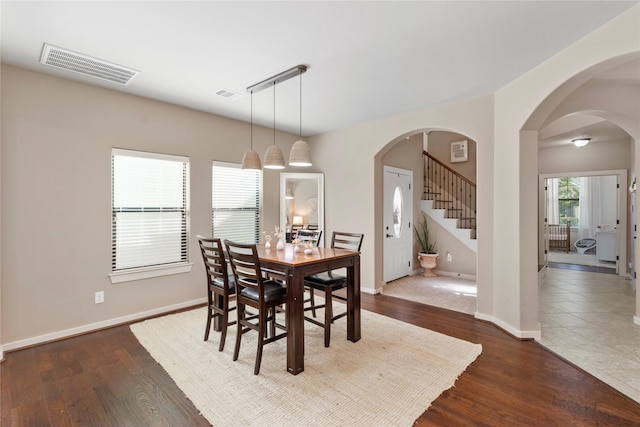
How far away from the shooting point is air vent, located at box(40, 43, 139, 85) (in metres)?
2.63

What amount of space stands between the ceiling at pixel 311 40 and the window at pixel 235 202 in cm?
129

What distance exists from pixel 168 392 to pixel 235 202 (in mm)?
2904

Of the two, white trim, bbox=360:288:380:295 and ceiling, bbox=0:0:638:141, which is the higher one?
ceiling, bbox=0:0:638:141

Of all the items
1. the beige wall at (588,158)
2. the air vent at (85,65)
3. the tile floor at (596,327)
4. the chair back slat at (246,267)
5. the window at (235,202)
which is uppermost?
the air vent at (85,65)

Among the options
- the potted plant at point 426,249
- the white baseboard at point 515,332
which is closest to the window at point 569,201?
the potted plant at point 426,249

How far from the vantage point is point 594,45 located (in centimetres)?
232

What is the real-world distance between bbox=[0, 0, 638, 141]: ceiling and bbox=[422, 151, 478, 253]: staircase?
122 inches

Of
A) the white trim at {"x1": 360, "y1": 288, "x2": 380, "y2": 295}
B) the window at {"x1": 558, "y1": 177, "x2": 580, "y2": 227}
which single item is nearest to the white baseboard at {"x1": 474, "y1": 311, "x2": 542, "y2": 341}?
the white trim at {"x1": 360, "y1": 288, "x2": 380, "y2": 295}

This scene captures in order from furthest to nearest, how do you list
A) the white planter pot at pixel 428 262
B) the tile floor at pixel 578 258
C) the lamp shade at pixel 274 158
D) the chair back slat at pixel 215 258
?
the tile floor at pixel 578 258, the white planter pot at pixel 428 262, the lamp shade at pixel 274 158, the chair back slat at pixel 215 258

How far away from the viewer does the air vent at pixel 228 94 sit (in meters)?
3.54

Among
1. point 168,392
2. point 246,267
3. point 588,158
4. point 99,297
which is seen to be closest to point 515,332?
point 246,267

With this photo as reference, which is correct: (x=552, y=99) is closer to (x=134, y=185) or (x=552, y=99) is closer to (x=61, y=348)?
(x=134, y=185)

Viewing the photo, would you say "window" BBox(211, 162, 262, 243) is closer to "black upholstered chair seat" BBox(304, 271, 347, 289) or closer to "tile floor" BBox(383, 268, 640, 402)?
"black upholstered chair seat" BBox(304, 271, 347, 289)

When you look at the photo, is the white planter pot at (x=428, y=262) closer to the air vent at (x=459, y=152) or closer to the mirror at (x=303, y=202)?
the mirror at (x=303, y=202)
